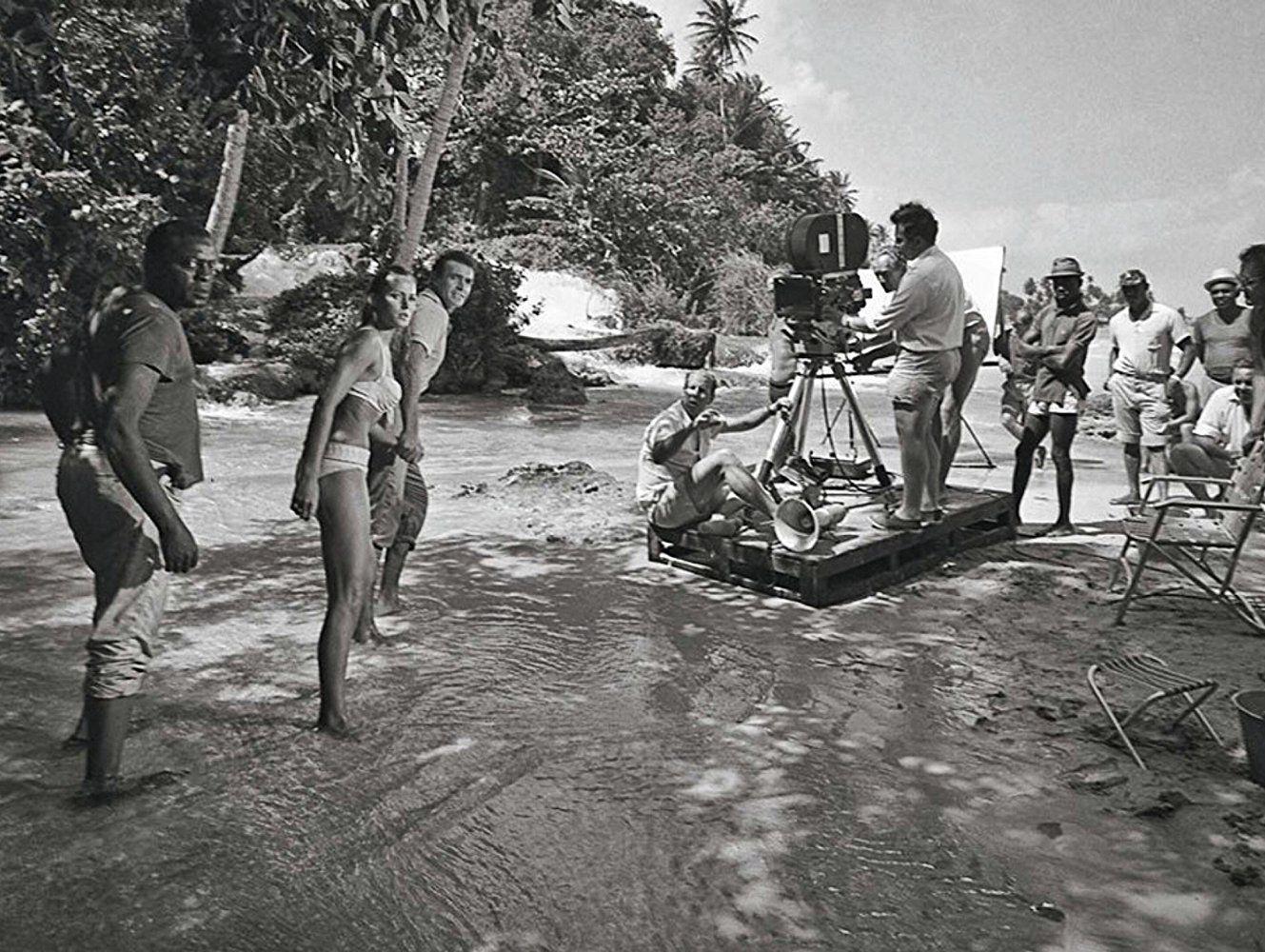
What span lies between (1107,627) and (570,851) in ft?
11.6

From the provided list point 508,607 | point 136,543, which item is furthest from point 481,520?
point 136,543

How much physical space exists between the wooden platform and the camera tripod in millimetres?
537

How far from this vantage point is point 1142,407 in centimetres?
819

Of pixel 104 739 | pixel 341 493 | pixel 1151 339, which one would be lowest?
pixel 104 739

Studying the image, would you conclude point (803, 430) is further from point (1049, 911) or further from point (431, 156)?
point (431, 156)

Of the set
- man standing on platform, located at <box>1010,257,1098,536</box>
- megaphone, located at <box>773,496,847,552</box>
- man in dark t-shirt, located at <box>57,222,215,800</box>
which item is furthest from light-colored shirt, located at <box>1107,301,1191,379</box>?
man in dark t-shirt, located at <box>57,222,215,800</box>

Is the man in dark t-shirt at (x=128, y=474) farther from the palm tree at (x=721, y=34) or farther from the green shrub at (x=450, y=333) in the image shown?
the palm tree at (x=721, y=34)

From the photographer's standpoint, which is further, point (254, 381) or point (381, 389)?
point (254, 381)

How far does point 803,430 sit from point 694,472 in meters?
1.76

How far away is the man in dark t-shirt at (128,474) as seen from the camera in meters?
3.20

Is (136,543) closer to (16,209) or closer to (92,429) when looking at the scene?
(92,429)

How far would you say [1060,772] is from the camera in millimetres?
3836

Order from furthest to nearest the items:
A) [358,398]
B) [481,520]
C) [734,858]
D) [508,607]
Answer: [481,520] → [508,607] → [358,398] → [734,858]

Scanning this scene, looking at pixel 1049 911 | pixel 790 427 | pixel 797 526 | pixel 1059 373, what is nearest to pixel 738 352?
pixel 790 427
